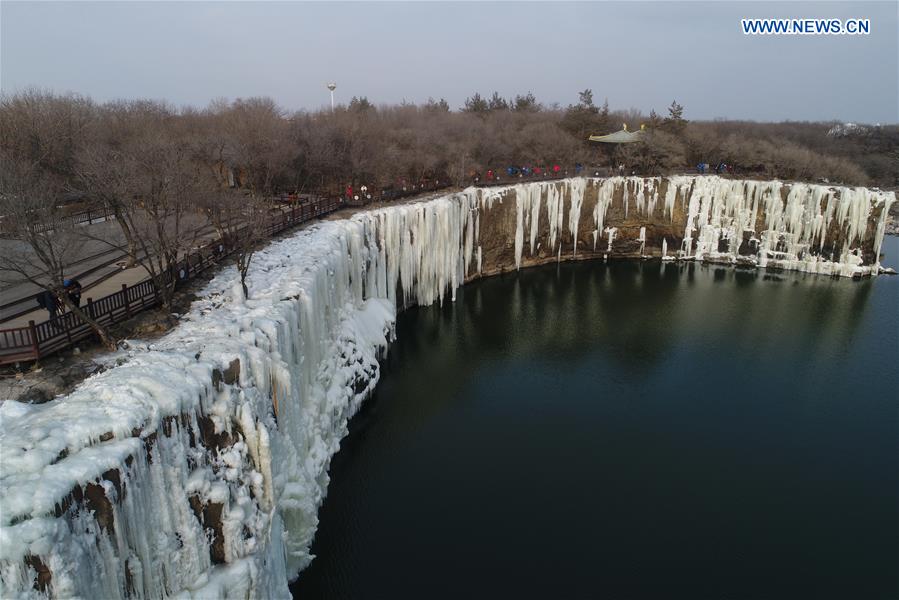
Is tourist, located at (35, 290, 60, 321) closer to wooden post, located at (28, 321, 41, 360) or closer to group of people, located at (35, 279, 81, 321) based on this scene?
group of people, located at (35, 279, 81, 321)

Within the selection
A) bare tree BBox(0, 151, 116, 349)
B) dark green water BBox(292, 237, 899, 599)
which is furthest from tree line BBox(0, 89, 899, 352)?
dark green water BBox(292, 237, 899, 599)

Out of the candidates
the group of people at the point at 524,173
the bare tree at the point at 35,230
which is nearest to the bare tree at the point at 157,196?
the bare tree at the point at 35,230

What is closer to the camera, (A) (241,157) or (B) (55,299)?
(B) (55,299)

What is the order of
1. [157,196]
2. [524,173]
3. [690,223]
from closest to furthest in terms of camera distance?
1. [157,196]
2. [690,223]
3. [524,173]

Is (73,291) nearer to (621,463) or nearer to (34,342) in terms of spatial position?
(34,342)

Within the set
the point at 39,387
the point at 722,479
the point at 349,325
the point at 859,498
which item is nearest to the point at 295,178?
the point at 349,325

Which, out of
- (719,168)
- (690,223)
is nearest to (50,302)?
(690,223)

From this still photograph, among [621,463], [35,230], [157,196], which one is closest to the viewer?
[35,230]
